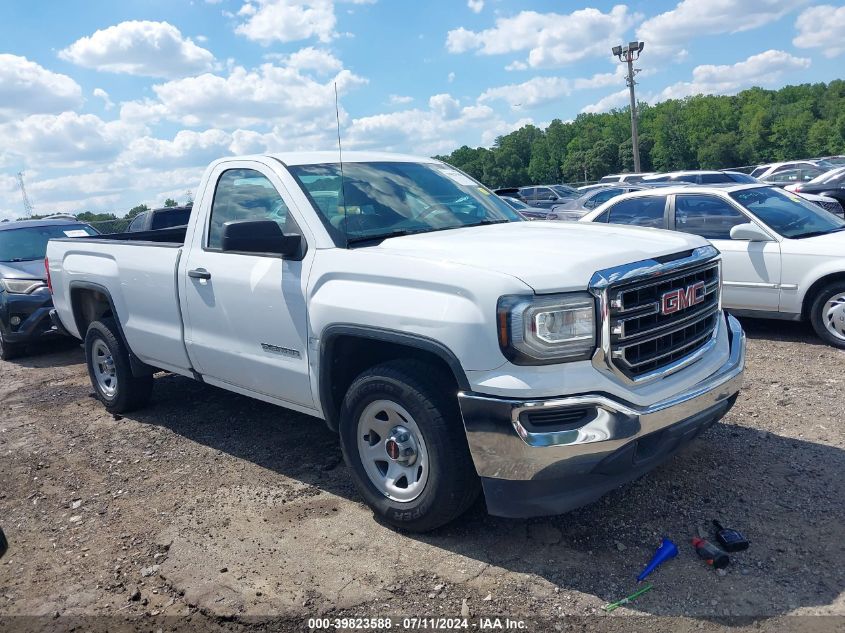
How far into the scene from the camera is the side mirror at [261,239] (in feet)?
12.8

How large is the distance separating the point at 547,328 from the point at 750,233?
5096 mm

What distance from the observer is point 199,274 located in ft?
15.8

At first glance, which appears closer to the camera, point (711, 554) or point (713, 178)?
point (711, 554)

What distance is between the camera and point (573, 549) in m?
3.62

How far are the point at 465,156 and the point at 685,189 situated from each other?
6081 centimetres

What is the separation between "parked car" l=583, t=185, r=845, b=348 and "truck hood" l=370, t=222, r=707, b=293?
3.71 metres

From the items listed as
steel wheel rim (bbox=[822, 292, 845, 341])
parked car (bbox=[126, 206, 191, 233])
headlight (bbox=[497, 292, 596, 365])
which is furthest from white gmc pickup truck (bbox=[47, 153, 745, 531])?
parked car (bbox=[126, 206, 191, 233])

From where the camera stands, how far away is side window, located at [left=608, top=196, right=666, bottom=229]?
8.24m

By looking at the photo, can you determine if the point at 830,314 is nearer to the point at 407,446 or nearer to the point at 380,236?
the point at 380,236

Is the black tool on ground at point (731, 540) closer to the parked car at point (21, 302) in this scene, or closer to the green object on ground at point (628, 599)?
the green object on ground at point (628, 599)

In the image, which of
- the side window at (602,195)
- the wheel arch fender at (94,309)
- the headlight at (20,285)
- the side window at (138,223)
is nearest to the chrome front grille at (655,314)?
the wheel arch fender at (94,309)

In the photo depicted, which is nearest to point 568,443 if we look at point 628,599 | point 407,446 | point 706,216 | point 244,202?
point 628,599

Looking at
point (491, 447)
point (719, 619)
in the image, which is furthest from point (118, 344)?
point (719, 619)

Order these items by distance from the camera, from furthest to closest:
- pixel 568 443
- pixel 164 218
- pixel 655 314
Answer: pixel 164 218 → pixel 655 314 → pixel 568 443
